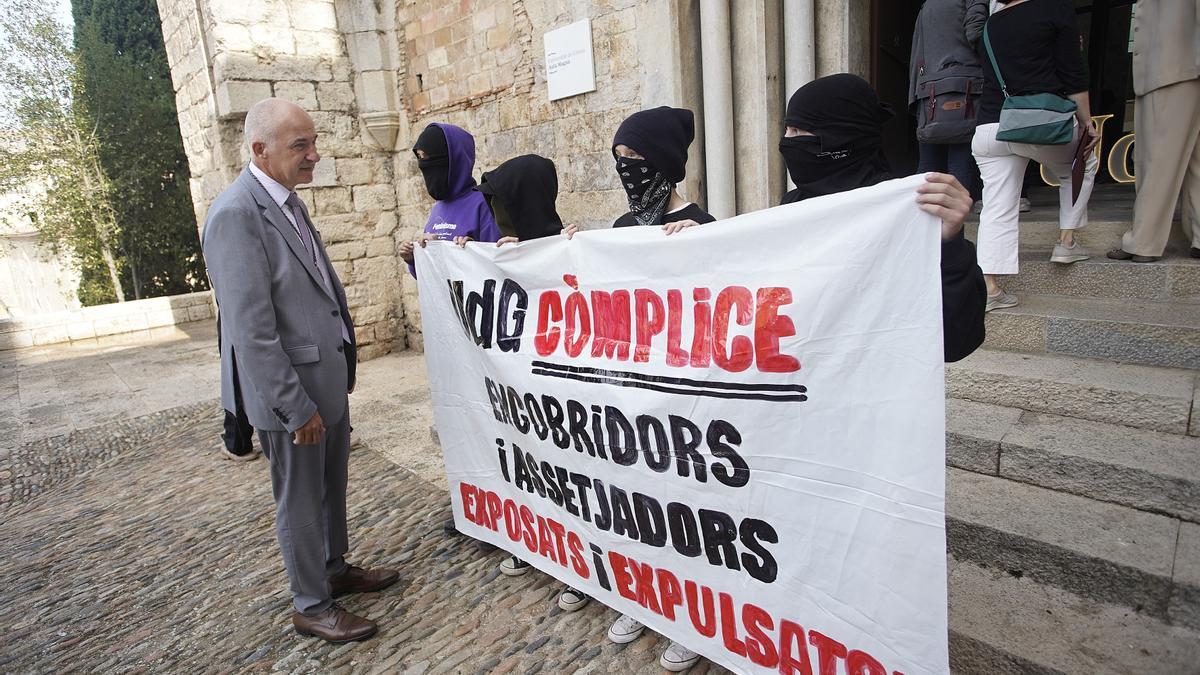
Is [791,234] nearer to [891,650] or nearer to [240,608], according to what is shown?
[891,650]

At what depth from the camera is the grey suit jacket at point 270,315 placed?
7.12 ft

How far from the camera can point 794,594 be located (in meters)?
1.72

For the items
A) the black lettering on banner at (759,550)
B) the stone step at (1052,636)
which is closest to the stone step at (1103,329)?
the stone step at (1052,636)

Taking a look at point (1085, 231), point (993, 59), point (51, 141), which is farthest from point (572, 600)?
point (51, 141)

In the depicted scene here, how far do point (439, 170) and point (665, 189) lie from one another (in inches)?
50.8

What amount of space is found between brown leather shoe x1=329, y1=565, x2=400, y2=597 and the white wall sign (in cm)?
358

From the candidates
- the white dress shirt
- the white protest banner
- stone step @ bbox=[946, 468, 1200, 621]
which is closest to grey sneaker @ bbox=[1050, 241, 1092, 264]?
stone step @ bbox=[946, 468, 1200, 621]

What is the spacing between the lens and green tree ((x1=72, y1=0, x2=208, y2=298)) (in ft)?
43.6

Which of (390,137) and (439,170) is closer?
(439,170)

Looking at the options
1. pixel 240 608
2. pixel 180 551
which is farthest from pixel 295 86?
pixel 240 608

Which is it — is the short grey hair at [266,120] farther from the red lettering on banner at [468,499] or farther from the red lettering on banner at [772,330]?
the red lettering on banner at [772,330]

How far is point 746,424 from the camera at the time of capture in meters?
1.76

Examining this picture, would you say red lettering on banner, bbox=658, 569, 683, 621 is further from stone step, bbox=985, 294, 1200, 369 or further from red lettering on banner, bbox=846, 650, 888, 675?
stone step, bbox=985, 294, 1200, 369

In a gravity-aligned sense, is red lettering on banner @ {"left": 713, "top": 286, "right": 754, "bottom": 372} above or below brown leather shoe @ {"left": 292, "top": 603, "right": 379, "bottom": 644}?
above
